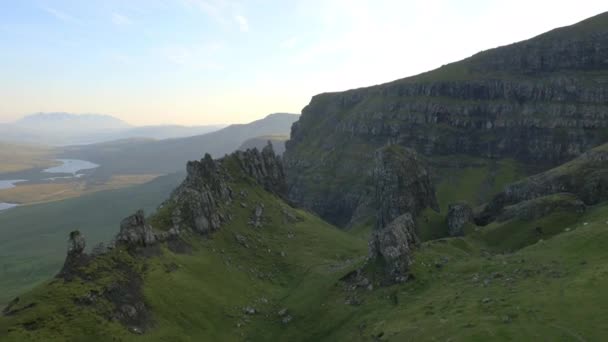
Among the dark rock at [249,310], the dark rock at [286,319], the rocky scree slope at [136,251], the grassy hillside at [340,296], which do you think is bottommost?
the dark rock at [286,319]

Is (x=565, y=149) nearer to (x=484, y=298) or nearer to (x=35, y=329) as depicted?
(x=484, y=298)

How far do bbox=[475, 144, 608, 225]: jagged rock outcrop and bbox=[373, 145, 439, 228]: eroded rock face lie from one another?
28351 millimetres

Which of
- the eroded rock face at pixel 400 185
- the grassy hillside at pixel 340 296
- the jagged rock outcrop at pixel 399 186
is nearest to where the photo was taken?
the grassy hillside at pixel 340 296

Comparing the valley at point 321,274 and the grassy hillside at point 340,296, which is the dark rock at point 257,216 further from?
the grassy hillside at point 340,296

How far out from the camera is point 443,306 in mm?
51656

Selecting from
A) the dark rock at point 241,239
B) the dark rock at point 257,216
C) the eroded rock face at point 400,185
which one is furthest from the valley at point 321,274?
the eroded rock face at point 400,185

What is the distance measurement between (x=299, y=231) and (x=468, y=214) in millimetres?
42738

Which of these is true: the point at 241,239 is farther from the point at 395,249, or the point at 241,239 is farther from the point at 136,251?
the point at 395,249

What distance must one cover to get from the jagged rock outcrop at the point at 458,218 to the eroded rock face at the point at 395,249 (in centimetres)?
3657

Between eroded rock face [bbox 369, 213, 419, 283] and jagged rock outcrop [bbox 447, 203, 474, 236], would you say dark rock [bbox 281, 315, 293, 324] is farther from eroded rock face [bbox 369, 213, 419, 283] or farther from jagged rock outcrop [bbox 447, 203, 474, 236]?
jagged rock outcrop [bbox 447, 203, 474, 236]

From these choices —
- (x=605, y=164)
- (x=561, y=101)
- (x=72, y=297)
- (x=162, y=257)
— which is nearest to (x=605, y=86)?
(x=561, y=101)

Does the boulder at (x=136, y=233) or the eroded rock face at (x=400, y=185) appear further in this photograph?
the eroded rock face at (x=400, y=185)

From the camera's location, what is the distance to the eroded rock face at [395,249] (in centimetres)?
6575

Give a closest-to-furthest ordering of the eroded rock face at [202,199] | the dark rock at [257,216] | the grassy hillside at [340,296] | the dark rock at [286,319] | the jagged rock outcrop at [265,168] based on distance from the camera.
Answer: the grassy hillside at [340,296] → the dark rock at [286,319] → the eroded rock face at [202,199] → the dark rock at [257,216] → the jagged rock outcrop at [265,168]
